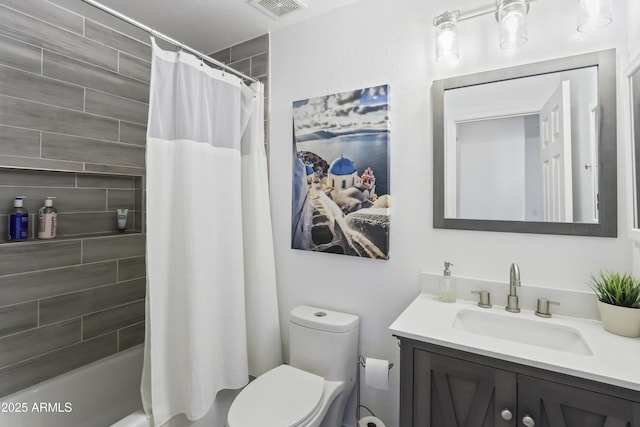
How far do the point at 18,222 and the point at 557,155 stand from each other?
2.55 m

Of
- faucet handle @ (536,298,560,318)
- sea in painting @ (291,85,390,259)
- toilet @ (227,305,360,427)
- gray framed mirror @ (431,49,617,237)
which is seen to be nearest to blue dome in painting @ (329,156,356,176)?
sea in painting @ (291,85,390,259)

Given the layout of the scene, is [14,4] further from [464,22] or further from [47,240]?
[464,22]

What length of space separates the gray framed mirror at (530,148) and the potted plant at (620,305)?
7.7 inches

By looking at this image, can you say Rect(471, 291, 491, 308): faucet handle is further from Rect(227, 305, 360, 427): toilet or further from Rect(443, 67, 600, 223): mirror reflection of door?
Rect(227, 305, 360, 427): toilet

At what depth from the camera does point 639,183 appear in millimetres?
1143

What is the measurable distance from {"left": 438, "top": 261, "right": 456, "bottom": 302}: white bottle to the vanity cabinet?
40 cm

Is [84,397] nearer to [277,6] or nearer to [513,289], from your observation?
[513,289]

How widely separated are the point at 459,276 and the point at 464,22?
120 centimetres

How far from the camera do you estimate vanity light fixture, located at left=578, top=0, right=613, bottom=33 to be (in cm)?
120

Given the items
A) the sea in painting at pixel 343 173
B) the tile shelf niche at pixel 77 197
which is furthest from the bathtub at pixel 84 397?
the sea in painting at pixel 343 173

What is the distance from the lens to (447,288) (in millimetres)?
1517

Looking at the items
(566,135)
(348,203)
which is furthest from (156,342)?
(566,135)

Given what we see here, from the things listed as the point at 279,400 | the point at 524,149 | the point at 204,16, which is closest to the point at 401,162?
the point at 524,149

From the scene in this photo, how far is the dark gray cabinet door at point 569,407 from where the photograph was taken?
905 millimetres
